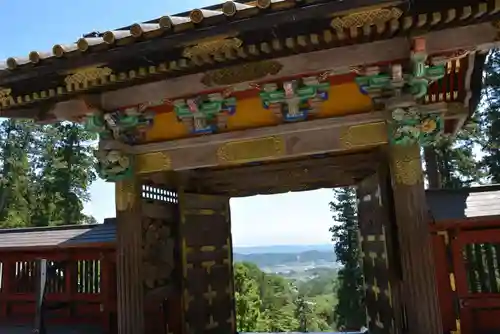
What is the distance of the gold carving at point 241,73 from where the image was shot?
4270 mm

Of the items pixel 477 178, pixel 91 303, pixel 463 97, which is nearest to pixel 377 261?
pixel 463 97

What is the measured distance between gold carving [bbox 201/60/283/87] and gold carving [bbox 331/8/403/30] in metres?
0.91

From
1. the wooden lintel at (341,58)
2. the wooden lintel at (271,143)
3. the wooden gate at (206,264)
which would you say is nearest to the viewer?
the wooden lintel at (341,58)

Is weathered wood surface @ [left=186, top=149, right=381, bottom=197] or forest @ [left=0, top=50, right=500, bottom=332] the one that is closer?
weathered wood surface @ [left=186, top=149, right=381, bottom=197]

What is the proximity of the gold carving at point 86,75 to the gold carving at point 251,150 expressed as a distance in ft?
4.76

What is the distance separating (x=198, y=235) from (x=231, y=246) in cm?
95

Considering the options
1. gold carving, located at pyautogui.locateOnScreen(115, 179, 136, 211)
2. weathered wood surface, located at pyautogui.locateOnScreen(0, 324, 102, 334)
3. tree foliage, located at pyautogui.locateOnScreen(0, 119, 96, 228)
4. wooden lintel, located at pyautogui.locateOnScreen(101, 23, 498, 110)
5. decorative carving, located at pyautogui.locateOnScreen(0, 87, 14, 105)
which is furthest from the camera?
tree foliage, located at pyautogui.locateOnScreen(0, 119, 96, 228)

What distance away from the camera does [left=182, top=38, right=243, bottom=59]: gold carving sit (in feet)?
12.2

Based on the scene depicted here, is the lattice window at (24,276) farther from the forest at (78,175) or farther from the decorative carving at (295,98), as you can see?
the forest at (78,175)

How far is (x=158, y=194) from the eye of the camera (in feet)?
19.1

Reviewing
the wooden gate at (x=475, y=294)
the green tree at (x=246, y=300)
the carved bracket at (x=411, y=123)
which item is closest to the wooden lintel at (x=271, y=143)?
the carved bracket at (x=411, y=123)

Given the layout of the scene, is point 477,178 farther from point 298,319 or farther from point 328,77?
point 298,319

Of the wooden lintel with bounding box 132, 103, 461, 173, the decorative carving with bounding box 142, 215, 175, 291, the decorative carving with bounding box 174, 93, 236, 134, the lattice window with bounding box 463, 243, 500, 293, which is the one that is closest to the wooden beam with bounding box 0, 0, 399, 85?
the decorative carving with bounding box 174, 93, 236, 134

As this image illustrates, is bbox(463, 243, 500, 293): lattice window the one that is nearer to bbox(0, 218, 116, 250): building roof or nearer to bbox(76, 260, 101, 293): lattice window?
bbox(0, 218, 116, 250): building roof
